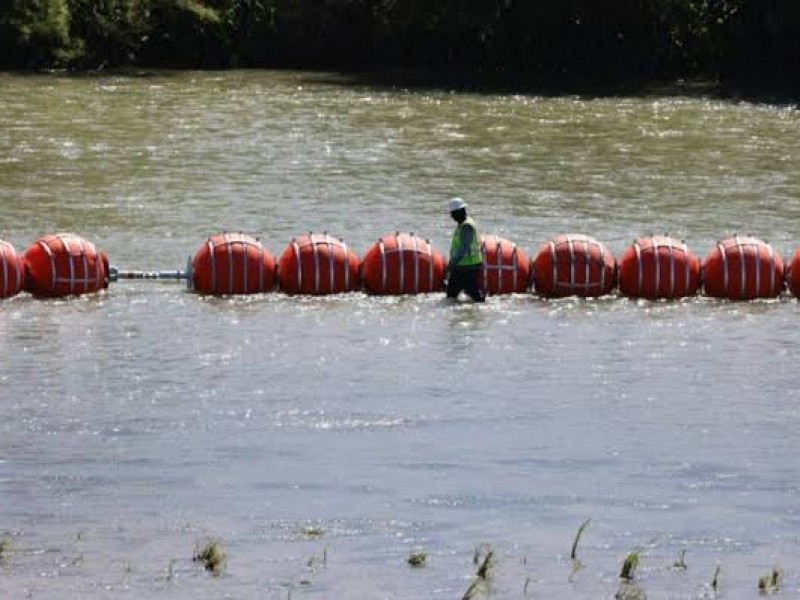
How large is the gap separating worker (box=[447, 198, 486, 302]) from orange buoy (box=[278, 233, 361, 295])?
173cm

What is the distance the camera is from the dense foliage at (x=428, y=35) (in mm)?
75188

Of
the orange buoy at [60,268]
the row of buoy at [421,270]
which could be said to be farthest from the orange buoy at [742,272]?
the orange buoy at [60,268]

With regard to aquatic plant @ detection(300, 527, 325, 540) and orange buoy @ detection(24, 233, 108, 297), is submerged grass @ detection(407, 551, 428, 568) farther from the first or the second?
orange buoy @ detection(24, 233, 108, 297)

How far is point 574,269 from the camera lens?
114 ft

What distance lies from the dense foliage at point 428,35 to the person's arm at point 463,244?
137 feet

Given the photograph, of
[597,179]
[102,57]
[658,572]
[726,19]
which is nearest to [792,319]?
[658,572]

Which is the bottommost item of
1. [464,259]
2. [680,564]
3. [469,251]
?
[680,564]

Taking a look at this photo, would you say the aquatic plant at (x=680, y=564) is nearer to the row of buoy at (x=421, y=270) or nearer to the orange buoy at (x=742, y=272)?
the row of buoy at (x=421, y=270)

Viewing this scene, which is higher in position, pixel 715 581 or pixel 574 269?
pixel 574 269

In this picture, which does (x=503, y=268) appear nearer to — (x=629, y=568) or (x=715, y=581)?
(x=629, y=568)

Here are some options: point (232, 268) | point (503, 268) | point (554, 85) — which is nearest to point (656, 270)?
point (503, 268)

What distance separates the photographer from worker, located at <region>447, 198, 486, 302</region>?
33.7m

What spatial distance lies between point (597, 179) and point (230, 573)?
33.1 metres

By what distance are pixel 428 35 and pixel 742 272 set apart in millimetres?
46067
